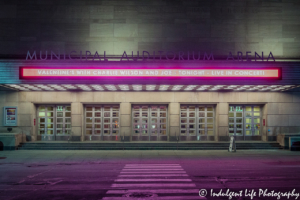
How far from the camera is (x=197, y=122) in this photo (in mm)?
20672

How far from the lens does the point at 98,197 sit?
7516mm

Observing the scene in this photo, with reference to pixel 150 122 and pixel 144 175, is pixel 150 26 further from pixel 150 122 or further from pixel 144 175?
pixel 144 175

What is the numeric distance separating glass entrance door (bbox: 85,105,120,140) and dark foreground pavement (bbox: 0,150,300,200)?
4.60m

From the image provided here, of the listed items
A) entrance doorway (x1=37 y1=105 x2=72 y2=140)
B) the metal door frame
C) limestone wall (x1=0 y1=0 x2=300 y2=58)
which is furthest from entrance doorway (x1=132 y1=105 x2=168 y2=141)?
entrance doorway (x1=37 y1=105 x2=72 y2=140)

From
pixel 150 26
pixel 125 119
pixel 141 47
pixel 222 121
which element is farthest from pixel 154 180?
pixel 150 26

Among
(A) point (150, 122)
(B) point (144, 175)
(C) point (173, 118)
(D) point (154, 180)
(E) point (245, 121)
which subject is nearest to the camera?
(D) point (154, 180)

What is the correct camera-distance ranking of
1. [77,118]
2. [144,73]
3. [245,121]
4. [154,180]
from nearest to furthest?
[154,180]
[144,73]
[77,118]
[245,121]

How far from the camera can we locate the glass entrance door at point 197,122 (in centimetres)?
2055

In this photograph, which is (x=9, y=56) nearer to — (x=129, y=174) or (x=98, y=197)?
(x=129, y=174)

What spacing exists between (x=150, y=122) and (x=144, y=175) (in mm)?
10418

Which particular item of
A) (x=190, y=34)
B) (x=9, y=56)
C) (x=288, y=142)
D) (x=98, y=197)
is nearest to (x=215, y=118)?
(x=288, y=142)

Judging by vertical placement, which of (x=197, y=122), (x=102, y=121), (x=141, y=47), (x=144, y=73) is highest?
(x=141, y=47)

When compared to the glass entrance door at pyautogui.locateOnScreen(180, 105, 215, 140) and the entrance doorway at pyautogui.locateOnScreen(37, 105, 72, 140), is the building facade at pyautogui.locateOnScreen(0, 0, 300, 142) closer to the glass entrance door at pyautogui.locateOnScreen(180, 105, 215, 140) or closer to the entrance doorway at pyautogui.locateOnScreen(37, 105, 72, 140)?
the entrance doorway at pyautogui.locateOnScreen(37, 105, 72, 140)

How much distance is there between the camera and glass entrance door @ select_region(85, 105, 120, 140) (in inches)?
805
